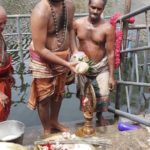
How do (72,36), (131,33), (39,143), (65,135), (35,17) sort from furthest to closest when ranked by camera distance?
1. (131,33)
2. (72,36)
3. (35,17)
4. (65,135)
5. (39,143)

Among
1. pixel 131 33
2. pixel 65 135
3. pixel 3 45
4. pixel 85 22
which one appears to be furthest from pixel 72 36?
pixel 131 33

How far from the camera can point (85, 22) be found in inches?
149

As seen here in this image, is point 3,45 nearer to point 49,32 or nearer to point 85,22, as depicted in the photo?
point 49,32

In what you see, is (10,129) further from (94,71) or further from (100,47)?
(100,47)

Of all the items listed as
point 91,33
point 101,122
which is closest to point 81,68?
point 91,33

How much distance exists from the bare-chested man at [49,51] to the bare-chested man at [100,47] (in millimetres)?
236

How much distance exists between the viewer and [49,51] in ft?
10.7

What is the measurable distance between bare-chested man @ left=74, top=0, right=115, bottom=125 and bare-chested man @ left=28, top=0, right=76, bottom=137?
0.77 ft

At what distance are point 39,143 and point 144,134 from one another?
1060 mm

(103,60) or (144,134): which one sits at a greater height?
(103,60)

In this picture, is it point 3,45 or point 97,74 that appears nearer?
point 3,45

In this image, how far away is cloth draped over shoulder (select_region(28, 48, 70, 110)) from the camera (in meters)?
3.39

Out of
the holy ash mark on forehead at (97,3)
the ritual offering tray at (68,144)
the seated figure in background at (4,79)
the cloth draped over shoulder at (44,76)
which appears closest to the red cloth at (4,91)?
the seated figure in background at (4,79)

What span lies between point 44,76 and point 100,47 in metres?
0.79
